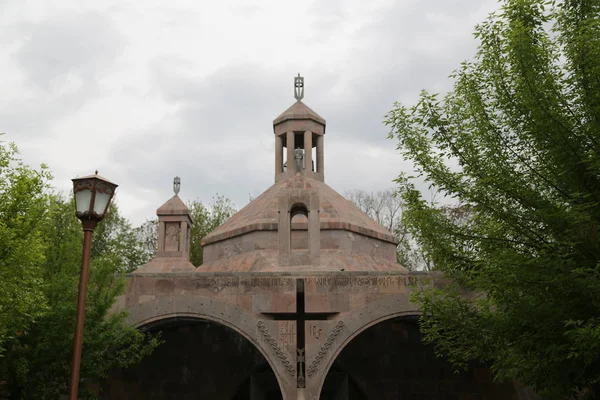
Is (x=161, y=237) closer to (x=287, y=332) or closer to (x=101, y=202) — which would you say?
(x=287, y=332)

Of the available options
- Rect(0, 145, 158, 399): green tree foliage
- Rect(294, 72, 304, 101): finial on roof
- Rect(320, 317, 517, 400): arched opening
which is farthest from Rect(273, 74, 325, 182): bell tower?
Rect(0, 145, 158, 399): green tree foliage

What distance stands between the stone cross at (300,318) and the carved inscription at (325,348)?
173 millimetres

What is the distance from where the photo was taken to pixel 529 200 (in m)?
8.23

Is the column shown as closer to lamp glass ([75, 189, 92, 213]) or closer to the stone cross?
the stone cross

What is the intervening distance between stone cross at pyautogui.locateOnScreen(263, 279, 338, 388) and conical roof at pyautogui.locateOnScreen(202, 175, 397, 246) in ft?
13.8

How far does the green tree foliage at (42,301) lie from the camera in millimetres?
9359

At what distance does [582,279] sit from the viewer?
22.8 feet

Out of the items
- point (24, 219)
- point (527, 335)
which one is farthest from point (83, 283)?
point (527, 335)

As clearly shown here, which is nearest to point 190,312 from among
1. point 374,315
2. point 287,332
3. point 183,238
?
point 287,332

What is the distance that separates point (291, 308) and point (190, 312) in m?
2.14

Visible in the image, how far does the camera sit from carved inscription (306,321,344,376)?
1226 centimetres

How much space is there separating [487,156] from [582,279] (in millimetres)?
2500

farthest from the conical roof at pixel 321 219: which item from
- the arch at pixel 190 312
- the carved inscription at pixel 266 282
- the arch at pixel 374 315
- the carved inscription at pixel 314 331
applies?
the carved inscription at pixel 314 331

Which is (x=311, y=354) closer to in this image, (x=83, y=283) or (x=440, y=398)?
(x=440, y=398)
